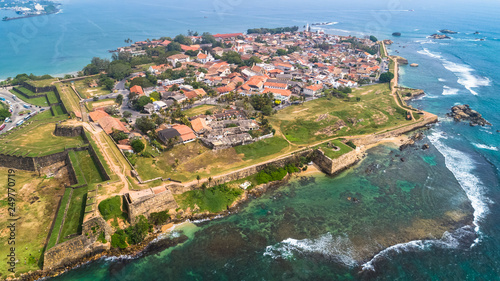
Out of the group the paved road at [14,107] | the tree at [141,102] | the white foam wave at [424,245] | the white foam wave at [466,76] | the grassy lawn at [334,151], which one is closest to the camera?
the white foam wave at [424,245]

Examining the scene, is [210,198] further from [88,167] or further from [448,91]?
[448,91]

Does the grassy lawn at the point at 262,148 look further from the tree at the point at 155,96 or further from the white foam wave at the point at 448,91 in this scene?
the white foam wave at the point at 448,91


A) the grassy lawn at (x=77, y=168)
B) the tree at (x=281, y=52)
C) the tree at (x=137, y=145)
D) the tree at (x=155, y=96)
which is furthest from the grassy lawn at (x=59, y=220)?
the tree at (x=281, y=52)

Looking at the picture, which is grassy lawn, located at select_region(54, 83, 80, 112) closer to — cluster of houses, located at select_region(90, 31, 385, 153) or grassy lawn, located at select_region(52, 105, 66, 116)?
grassy lawn, located at select_region(52, 105, 66, 116)

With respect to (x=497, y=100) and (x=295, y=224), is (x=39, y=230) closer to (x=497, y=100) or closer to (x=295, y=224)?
(x=295, y=224)

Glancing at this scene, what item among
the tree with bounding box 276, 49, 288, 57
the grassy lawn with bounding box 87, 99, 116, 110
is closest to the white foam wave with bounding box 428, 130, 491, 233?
the tree with bounding box 276, 49, 288, 57

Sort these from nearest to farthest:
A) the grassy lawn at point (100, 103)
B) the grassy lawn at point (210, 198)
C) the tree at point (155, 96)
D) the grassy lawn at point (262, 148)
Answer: the grassy lawn at point (210, 198)
the grassy lawn at point (262, 148)
the grassy lawn at point (100, 103)
the tree at point (155, 96)
